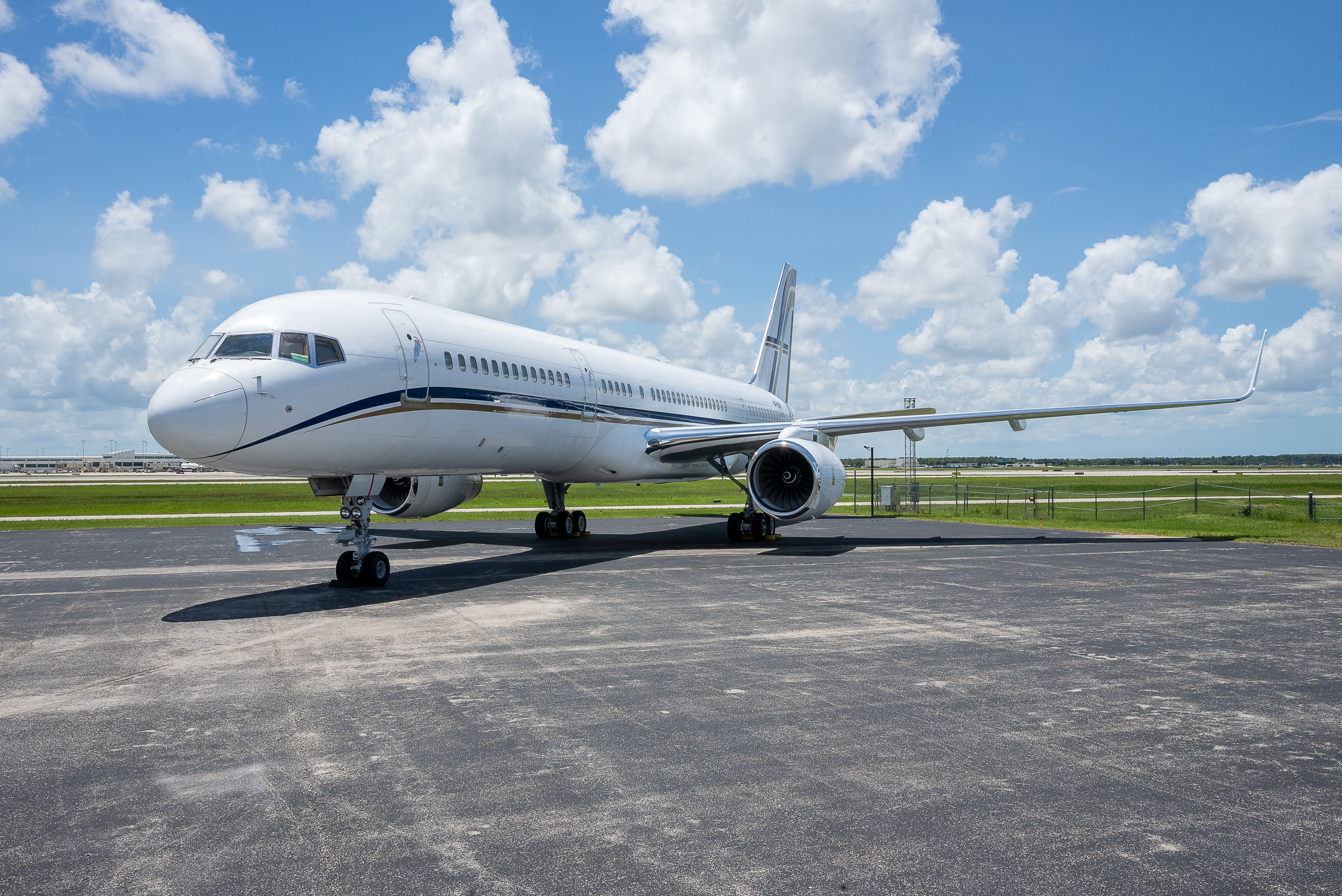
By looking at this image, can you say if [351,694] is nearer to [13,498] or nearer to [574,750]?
[574,750]

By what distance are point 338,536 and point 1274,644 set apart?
11645 mm

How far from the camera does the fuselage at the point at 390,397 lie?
10.8 meters

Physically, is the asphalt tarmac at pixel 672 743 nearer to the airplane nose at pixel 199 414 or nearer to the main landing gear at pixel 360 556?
the main landing gear at pixel 360 556

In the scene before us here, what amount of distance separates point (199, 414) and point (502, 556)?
8074mm

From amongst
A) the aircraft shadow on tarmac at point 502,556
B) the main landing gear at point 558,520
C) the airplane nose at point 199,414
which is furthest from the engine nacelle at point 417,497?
the airplane nose at point 199,414

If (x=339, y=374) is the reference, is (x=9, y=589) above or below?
below

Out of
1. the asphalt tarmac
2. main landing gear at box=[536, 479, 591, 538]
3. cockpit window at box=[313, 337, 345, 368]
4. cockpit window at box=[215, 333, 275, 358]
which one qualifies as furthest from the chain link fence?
cockpit window at box=[215, 333, 275, 358]

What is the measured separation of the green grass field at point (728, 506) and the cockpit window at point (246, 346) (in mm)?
18061

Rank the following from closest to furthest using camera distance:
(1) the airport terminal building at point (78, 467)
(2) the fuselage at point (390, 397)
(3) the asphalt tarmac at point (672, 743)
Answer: (3) the asphalt tarmac at point (672, 743)
(2) the fuselage at point (390, 397)
(1) the airport terminal building at point (78, 467)

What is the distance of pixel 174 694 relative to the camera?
6.72m

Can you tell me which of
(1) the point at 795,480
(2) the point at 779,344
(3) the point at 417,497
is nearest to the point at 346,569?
(3) the point at 417,497

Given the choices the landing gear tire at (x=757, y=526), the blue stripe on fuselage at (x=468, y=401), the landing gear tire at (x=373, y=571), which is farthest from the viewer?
the landing gear tire at (x=757, y=526)

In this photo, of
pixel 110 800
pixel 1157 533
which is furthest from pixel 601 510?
pixel 110 800

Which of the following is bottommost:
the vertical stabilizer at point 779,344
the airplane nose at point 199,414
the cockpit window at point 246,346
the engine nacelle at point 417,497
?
the engine nacelle at point 417,497
